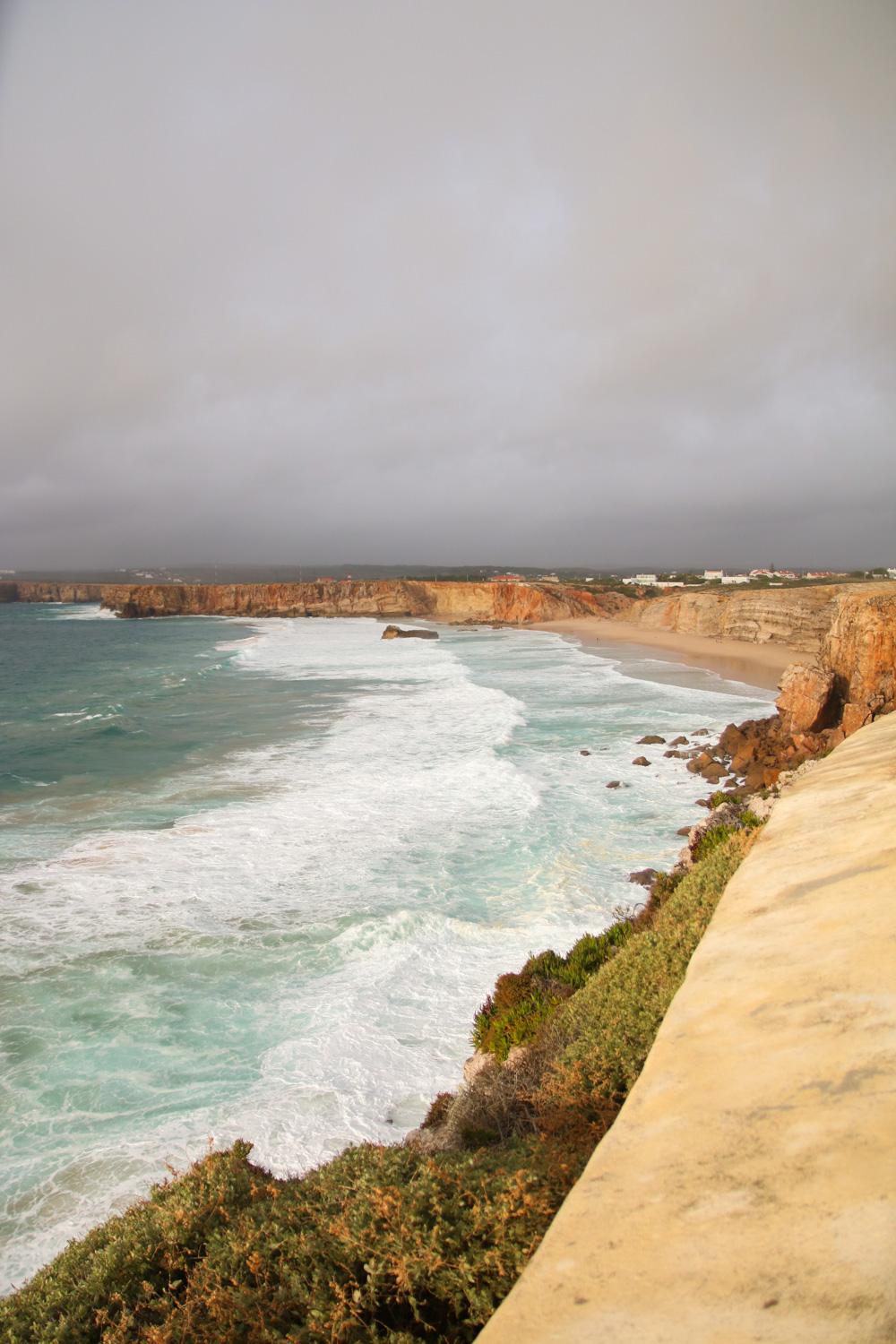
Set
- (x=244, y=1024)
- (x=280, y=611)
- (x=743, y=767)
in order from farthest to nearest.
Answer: (x=280, y=611)
(x=743, y=767)
(x=244, y=1024)

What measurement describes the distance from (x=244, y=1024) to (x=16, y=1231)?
3107 mm

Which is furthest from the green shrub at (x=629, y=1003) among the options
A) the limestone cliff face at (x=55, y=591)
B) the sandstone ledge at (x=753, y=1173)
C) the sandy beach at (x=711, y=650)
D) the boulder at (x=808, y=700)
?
the limestone cliff face at (x=55, y=591)

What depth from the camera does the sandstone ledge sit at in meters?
2.63

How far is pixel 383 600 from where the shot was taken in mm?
100938

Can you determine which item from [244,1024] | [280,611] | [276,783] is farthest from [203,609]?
[244,1024]

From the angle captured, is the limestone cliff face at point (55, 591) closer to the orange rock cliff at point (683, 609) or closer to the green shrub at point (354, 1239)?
the orange rock cliff at point (683, 609)

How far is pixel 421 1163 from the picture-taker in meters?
4.33

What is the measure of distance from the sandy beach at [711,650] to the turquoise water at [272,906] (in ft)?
35.7

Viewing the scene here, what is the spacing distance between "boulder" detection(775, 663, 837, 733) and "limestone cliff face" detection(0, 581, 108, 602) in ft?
553

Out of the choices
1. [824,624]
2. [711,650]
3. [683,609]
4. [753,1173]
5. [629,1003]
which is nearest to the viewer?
[753,1173]

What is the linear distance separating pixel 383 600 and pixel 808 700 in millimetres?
84200

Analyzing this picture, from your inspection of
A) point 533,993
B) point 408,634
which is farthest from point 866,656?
point 408,634

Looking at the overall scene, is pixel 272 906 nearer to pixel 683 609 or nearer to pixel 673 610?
pixel 683 609

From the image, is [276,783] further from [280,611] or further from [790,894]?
[280,611]
